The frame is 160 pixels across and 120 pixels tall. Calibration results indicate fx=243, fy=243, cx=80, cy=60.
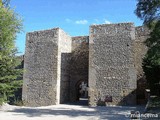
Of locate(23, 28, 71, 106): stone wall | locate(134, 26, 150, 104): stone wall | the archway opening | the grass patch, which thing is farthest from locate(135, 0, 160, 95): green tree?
the archway opening

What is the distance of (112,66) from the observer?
1789cm

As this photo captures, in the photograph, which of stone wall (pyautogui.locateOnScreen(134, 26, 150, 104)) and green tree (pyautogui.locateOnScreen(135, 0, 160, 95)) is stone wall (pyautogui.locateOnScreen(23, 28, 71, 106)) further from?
green tree (pyautogui.locateOnScreen(135, 0, 160, 95))

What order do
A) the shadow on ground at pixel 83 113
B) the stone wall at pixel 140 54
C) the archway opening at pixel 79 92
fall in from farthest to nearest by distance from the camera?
1. the archway opening at pixel 79 92
2. the stone wall at pixel 140 54
3. the shadow on ground at pixel 83 113

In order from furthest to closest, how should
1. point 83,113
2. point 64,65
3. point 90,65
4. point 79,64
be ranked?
point 79,64
point 64,65
point 90,65
point 83,113

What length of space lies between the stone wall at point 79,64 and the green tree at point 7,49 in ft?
28.3

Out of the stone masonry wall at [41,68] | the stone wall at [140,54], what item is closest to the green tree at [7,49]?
the stone masonry wall at [41,68]

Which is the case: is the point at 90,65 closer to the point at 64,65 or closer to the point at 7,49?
the point at 64,65

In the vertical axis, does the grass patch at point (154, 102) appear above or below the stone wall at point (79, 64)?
below

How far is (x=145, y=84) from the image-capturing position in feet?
61.2

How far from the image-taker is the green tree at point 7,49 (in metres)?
11.9

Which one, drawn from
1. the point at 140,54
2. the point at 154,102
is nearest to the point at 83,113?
the point at 154,102

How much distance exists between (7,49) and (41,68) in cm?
760

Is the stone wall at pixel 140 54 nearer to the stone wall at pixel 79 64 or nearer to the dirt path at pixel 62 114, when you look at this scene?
the stone wall at pixel 79 64

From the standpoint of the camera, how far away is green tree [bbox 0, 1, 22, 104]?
39.1 ft
